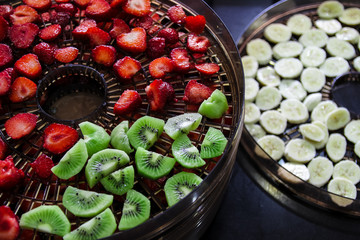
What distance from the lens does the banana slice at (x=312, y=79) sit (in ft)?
6.78

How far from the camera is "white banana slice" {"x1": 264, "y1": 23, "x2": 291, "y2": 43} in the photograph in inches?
87.7

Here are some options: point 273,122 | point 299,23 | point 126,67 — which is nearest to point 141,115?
point 126,67

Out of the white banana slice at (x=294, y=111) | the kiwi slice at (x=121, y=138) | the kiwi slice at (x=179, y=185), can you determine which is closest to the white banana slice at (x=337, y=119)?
the white banana slice at (x=294, y=111)

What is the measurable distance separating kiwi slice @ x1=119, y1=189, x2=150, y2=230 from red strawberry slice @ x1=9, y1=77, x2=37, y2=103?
54 centimetres

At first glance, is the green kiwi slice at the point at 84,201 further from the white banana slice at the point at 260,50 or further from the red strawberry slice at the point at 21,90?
the white banana slice at the point at 260,50

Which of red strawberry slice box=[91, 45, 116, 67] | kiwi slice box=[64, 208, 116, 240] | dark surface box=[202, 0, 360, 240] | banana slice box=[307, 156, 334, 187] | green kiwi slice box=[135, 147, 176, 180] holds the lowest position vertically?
dark surface box=[202, 0, 360, 240]

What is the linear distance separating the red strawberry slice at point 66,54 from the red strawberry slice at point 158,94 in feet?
1.05

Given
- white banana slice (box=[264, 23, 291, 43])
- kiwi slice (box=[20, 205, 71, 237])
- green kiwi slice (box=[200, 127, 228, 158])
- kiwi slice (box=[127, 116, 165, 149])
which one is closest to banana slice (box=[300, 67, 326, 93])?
white banana slice (box=[264, 23, 291, 43])

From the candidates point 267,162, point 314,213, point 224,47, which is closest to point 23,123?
point 224,47

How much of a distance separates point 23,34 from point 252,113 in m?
1.03

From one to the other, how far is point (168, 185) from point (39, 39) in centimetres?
81

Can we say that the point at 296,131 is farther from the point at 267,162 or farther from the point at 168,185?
the point at 168,185

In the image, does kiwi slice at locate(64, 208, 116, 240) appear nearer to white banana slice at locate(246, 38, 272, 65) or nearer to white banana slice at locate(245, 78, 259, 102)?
white banana slice at locate(245, 78, 259, 102)

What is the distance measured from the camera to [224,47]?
66.2 inches
